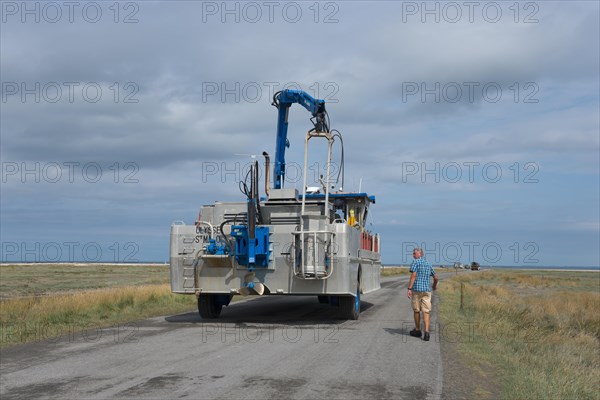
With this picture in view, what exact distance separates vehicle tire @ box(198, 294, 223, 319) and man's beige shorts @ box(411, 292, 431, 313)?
218 inches

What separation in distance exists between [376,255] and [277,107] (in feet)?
18.5

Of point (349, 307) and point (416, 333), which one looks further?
point (349, 307)

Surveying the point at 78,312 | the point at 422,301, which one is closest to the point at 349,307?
the point at 422,301

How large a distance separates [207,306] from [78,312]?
3.78 m

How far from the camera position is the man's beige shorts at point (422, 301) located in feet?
40.6

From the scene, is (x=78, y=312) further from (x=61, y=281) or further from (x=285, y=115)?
(x=61, y=281)

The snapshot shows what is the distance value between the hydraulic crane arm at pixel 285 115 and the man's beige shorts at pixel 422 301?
6.17 metres

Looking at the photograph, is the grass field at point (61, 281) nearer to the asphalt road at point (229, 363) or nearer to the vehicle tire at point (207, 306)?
the vehicle tire at point (207, 306)

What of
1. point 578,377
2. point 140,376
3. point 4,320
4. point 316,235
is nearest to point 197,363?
point 140,376

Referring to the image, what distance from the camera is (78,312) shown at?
1684 centimetres

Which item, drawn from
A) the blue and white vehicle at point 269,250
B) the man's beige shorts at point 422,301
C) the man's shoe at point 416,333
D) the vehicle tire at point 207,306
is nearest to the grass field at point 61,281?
the vehicle tire at point 207,306

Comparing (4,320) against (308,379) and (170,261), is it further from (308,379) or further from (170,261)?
(308,379)

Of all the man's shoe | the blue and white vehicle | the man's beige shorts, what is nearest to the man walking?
the man's beige shorts

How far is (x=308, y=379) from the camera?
827 cm
